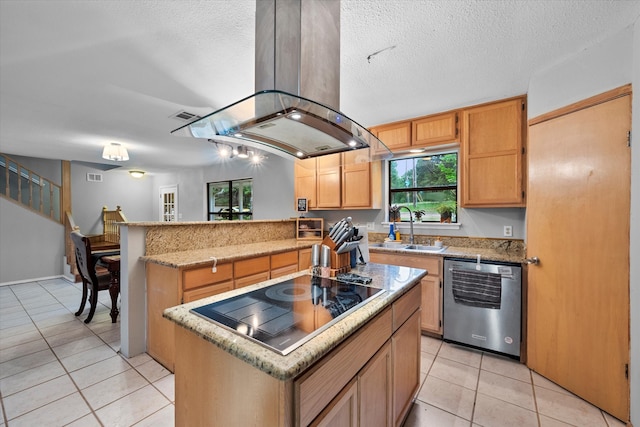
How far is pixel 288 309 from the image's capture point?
1.16m

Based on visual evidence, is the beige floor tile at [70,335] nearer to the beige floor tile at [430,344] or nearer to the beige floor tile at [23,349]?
the beige floor tile at [23,349]

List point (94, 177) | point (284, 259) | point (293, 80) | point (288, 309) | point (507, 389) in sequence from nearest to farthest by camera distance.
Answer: point (288, 309), point (293, 80), point (507, 389), point (284, 259), point (94, 177)

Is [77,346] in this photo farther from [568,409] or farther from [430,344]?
[568,409]

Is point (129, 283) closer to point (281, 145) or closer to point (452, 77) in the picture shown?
point (281, 145)

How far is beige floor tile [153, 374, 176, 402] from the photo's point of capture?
1.97m

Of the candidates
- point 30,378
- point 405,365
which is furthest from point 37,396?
point 405,365

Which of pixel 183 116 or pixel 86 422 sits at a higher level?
pixel 183 116

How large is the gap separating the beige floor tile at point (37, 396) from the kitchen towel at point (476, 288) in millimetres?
3258

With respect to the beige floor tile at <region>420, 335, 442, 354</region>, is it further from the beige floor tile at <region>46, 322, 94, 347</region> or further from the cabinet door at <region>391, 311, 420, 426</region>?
the beige floor tile at <region>46, 322, 94, 347</region>

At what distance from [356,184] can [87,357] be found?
10.8 feet

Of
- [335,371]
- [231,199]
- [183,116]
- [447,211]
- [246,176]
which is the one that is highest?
[183,116]

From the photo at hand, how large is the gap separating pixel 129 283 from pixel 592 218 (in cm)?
365

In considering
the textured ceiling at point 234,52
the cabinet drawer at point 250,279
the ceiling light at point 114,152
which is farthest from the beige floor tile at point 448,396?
the ceiling light at point 114,152

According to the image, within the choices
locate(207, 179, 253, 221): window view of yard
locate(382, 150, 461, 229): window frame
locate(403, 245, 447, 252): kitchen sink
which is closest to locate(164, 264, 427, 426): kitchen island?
locate(403, 245, 447, 252): kitchen sink
